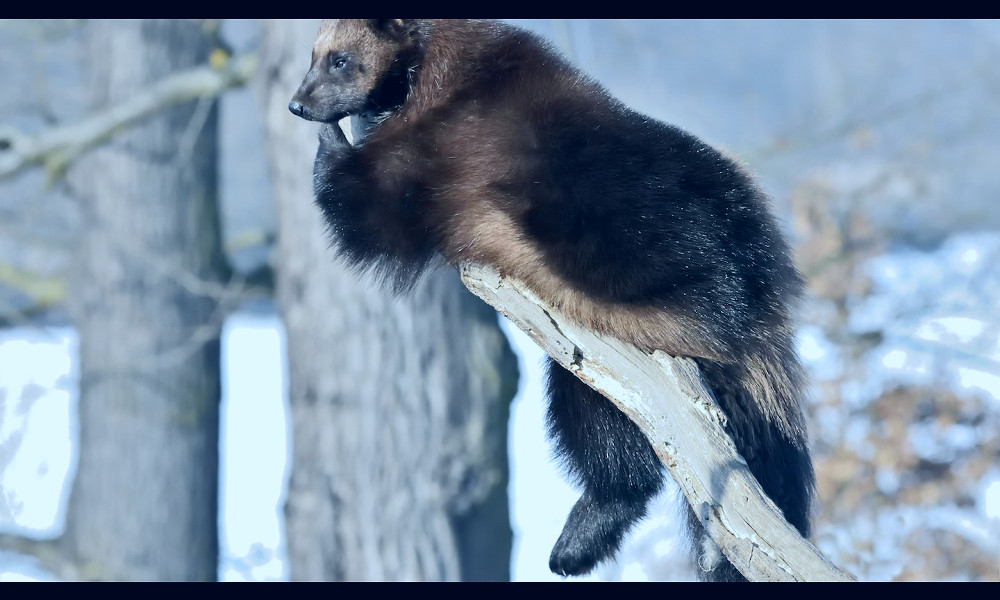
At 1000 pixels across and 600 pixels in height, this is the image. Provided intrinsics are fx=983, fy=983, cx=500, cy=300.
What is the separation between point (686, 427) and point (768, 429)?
51 cm

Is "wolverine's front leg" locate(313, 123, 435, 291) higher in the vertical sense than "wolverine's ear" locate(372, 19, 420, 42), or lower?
lower

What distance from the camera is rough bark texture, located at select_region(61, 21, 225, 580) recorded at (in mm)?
7668

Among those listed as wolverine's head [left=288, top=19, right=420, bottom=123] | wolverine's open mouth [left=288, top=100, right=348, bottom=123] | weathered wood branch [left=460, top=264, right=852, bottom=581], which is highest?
wolverine's head [left=288, top=19, right=420, bottom=123]

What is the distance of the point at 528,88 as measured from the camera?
2959mm

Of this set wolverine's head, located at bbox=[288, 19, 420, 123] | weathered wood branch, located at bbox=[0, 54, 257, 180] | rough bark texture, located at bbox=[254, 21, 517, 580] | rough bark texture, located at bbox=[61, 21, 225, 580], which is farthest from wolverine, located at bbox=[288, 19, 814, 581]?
rough bark texture, located at bbox=[61, 21, 225, 580]

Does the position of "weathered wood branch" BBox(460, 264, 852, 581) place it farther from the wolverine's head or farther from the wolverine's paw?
the wolverine's head

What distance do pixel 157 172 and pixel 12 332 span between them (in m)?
2.12

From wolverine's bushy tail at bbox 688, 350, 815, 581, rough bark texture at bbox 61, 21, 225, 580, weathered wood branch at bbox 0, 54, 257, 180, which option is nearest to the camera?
wolverine's bushy tail at bbox 688, 350, 815, 581

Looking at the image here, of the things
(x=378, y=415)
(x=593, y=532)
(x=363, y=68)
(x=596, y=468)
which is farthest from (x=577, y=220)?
(x=378, y=415)

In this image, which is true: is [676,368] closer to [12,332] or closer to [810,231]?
[810,231]

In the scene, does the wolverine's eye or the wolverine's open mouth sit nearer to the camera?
the wolverine's open mouth

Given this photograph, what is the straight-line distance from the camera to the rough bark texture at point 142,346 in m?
7.67

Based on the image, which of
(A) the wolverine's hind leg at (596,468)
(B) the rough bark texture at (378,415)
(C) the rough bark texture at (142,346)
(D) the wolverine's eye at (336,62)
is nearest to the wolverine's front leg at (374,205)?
(D) the wolverine's eye at (336,62)

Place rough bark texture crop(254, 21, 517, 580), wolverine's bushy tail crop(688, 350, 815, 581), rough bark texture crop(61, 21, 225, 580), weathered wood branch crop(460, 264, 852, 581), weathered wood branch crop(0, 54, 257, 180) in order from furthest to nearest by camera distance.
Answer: rough bark texture crop(61, 21, 225, 580) → weathered wood branch crop(0, 54, 257, 180) → rough bark texture crop(254, 21, 517, 580) → wolverine's bushy tail crop(688, 350, 815, 581) → weathered wood branch crop(460, 264, 852, 581)
